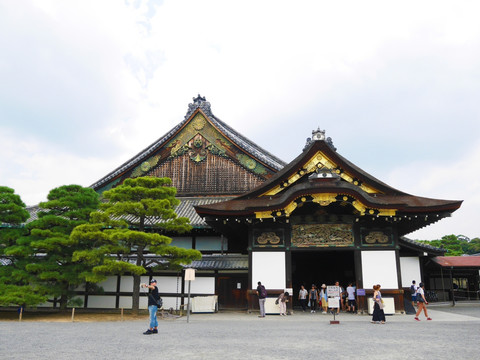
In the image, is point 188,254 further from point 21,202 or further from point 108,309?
point 21,202

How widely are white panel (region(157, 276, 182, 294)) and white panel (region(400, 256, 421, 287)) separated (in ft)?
38.0

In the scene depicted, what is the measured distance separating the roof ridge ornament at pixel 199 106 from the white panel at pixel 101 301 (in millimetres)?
12921

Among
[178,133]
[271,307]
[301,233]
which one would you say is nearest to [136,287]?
[271,307]

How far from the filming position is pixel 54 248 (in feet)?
53.1

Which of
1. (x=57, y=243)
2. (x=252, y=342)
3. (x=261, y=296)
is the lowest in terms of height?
(x=252, y=342)

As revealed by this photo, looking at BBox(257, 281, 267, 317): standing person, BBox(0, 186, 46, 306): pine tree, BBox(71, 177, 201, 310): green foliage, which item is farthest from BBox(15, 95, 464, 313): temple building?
BBox(0, 186, 46, 306): pine tree

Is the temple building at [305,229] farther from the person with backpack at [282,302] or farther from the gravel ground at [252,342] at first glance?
the gravel ground at [252,342]

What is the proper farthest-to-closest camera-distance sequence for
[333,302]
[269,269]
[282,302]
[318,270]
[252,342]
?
[318,270] → [269,269] → [282,302] → [333,302] → [252,342]

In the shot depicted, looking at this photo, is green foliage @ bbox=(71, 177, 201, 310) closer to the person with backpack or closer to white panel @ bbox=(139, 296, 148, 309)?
white panel @ bbox=(139, 296, 148, 309)

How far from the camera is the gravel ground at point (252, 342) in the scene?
7312 millimetres

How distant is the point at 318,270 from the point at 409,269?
5774 millimetres

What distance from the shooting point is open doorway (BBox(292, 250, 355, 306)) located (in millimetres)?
22516

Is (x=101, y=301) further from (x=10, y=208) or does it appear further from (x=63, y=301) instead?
(x=10, y=208)

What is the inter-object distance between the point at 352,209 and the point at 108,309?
43.1ft
